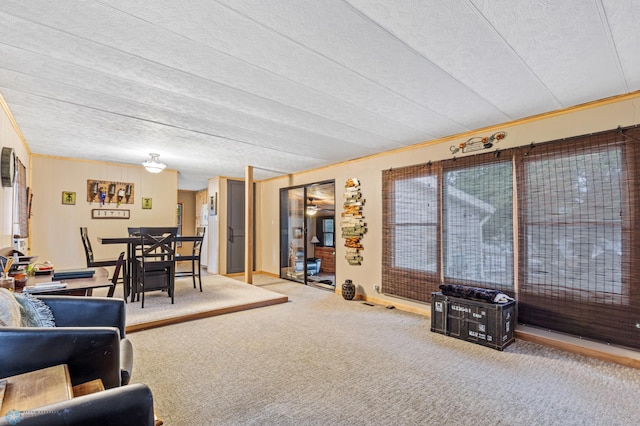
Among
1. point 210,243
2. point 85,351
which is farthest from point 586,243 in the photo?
point 210,243

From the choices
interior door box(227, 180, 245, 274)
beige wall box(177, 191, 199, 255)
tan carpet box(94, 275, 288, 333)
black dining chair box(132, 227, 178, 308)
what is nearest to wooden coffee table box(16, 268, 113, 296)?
tan carpet box(94, 275, 288, 333)

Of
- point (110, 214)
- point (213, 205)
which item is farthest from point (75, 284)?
point (213, 205)

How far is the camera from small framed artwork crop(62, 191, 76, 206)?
5398 mm

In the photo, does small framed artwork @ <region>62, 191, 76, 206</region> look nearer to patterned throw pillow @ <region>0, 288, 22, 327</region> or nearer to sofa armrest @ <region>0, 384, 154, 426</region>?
patterned throw pillow @ <region>0, 288, 22, 327</region>

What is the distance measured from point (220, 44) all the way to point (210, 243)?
637 centimetres

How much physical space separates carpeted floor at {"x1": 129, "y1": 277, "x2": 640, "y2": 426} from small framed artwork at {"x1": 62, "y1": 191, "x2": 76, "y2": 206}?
11.8ft

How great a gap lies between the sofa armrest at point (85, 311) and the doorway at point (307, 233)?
4300 millimetres

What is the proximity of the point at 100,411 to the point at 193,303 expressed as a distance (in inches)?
145

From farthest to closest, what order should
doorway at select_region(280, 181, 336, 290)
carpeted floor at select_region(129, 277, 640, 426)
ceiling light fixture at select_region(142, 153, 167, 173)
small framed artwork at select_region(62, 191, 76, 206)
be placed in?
doorway at select_region(280, 181, 336, 290) → small framed artwork at select_region(62, 191, 76, 206) → ceiling light fixture at select_region(142, 153, 167, 173) → carpeted floor at select_region(129, 277, 640, 426)

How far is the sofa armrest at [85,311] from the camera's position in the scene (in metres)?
1.82

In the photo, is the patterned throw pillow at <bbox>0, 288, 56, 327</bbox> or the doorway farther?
the doorway

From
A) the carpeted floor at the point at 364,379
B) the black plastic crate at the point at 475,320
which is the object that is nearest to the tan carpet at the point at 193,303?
the carpeted floor at the point at 364,379

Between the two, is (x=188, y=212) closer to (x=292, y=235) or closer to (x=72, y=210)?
(x=72, y=210)

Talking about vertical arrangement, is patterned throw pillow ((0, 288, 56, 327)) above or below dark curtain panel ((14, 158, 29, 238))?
below
